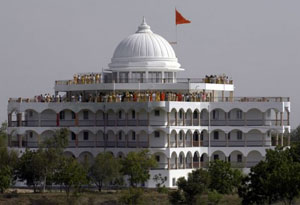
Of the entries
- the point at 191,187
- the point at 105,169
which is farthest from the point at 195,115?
the point at 191,187

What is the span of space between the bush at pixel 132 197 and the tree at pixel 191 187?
3418 millimetres

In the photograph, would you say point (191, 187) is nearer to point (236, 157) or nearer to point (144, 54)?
point (236, 157)

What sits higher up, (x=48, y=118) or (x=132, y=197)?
(x=48, y=118)

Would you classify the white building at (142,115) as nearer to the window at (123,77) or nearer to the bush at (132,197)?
the window at (123,77)

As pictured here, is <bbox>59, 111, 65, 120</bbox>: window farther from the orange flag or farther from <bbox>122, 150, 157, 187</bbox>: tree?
the orange flag

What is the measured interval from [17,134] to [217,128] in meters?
23.7

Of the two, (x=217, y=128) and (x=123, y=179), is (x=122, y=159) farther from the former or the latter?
(x=217, y=128)

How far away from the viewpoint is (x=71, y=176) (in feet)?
511

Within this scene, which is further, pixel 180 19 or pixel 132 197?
pixel 180 19

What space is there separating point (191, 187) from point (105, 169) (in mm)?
11304

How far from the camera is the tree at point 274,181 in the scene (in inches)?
5527

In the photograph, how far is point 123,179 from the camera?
163 metres

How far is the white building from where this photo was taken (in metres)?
169

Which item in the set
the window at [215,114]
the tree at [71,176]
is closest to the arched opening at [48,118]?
the tree at [71,176]
